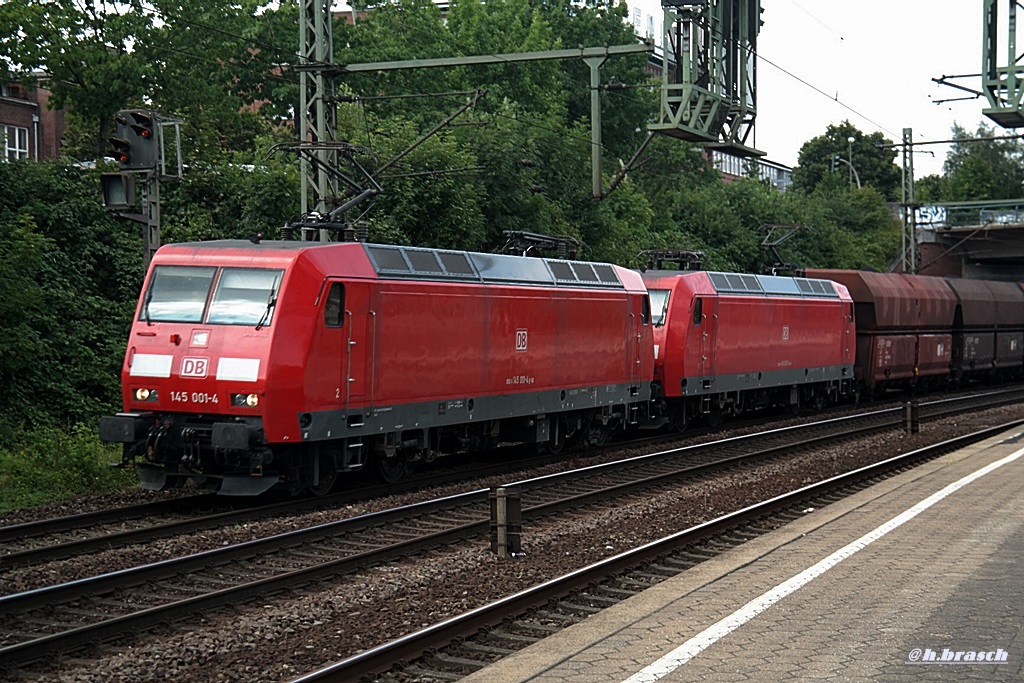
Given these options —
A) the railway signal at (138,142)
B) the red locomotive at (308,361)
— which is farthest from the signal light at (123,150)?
the red locomotive at (308,361)

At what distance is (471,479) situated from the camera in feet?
57.9

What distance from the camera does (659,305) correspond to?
2494 centimetres

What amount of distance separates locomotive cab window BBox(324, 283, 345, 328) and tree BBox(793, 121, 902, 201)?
8705 centimetres

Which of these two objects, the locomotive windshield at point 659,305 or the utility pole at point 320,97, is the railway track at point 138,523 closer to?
the utility pole at point 320,97

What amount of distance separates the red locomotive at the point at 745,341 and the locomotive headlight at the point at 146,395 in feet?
40.2

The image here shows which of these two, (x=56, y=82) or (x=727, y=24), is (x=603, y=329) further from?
(x=56, y=82)

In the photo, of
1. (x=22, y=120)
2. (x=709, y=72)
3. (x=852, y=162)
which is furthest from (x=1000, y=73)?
(x=852, y=162)

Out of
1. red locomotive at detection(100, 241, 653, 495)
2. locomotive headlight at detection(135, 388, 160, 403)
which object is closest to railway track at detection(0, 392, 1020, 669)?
red locomotive at detection(100, 241, 653, 495)

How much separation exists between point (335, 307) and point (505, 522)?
13.4 feet

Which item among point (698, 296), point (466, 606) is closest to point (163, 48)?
point (698, 296)

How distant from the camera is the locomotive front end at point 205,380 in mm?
13930

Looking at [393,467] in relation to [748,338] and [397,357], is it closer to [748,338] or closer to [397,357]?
[397,357]

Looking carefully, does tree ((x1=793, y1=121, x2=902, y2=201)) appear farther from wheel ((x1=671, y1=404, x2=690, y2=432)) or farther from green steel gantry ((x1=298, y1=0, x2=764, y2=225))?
Result: green steel gantry ((x1=298, y1=0, x2=764, y2=225))

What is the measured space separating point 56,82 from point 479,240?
35.5 feet
